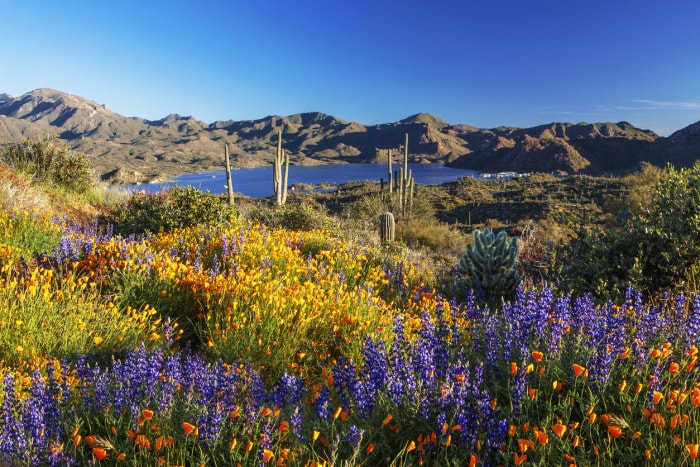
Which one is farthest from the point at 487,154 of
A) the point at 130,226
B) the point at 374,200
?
the point at 130,226

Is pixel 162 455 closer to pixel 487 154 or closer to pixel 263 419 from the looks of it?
pixel 263 419

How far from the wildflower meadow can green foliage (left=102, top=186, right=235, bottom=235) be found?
407 centimetres

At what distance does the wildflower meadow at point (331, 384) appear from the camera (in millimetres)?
1869

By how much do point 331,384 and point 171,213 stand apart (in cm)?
680

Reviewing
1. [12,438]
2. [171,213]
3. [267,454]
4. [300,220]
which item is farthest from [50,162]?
[267,454]

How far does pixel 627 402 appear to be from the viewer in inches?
82.3

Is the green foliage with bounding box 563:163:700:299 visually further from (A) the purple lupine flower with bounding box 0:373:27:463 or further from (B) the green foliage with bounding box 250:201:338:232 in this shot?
(B) the green foliage with bounding box 250:201:338:232

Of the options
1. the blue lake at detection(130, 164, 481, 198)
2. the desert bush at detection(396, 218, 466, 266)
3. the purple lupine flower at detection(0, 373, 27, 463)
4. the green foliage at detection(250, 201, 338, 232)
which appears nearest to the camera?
the purple lupine flower at detection(0, 373, 27, 463)

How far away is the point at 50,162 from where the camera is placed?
38.5 feet

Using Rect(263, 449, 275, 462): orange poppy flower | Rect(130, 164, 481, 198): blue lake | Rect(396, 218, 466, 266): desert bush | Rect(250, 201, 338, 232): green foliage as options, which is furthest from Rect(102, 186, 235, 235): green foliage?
Rect(130, 164, 481, 198): blue lake

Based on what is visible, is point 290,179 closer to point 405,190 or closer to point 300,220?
point 405,190

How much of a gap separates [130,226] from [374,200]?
17.3 m

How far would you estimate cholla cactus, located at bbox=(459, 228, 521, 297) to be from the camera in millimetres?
5934

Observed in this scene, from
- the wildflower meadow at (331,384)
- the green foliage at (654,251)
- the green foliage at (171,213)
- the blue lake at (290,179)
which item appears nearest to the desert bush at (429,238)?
the green foliage at (171,213)
